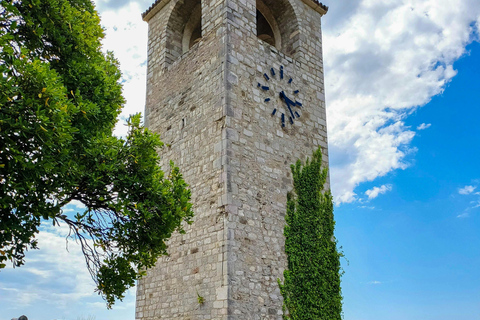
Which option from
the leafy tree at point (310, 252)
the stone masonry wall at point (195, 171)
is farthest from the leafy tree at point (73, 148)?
the leafy tree at point (310, 252)

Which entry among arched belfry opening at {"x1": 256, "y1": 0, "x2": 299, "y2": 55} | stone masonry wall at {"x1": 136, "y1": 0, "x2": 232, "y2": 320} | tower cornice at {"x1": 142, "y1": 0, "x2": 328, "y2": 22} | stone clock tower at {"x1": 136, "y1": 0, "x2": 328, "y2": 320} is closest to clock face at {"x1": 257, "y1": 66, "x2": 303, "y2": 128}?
stone clock tower at {"x1": 136, "y1": 0, "x2": 328, "y2": 320}

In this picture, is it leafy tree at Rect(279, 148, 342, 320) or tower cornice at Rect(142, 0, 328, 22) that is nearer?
leafy tree at Rect(279, 148, 342, 320)

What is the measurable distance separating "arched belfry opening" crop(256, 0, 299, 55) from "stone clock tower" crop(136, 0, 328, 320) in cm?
3

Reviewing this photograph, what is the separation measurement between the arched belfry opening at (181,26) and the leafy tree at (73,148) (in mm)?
4218

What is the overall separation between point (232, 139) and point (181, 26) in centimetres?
472

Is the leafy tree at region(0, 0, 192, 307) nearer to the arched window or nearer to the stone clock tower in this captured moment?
the stone clock tower

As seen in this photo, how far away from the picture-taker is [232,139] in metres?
9.38

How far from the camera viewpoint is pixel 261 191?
955 cm

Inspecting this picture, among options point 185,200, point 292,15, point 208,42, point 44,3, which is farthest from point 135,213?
point 292,15

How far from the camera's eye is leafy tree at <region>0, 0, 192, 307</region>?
5.47 meters

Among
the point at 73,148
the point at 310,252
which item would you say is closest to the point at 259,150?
the point at 310,252

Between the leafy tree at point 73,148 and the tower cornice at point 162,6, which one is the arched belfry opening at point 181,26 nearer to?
the tower cornice at point 162,6

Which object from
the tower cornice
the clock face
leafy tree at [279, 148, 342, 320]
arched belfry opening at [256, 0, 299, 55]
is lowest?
leafy tree at [279, 148, 342, 320]

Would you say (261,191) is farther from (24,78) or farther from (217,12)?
(24,78)
